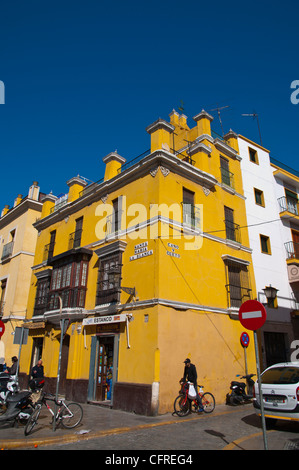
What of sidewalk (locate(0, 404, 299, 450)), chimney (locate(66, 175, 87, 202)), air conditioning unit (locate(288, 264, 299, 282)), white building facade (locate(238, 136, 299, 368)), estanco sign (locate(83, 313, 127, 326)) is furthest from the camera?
chimney (locate(66, 175, 87, 202))

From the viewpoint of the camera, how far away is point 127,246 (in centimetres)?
1430

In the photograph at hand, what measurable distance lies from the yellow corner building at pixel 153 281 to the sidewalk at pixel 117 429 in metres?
0.85

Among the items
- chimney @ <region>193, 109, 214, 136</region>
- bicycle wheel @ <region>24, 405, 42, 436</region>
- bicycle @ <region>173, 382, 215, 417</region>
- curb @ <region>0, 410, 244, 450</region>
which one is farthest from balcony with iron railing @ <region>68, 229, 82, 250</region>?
curb @ <region>0, 410, 244, 450</region>

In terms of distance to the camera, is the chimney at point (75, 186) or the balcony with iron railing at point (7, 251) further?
the balcony with iron railing at point (7, 251)

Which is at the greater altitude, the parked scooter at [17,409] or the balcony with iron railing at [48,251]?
the balcony with iron railing at [48,251]

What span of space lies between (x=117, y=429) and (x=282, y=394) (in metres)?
4.44

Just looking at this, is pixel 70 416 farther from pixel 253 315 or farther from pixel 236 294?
pixel 236 294

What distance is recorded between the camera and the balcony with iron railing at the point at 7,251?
2480cm

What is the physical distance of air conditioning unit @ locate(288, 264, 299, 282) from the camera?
1836 cm

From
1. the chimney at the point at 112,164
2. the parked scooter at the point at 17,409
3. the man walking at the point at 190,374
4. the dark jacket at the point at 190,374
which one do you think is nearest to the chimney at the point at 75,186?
the chimney at the point at 112,164

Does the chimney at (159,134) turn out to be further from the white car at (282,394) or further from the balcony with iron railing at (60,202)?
the white car at (282,394)

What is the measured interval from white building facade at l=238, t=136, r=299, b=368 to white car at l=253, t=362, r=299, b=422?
714cm

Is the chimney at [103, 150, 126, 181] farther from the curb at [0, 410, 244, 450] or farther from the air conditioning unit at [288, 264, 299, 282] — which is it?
the curb at [0, 410, 244, 450]

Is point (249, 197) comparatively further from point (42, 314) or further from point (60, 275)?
point (42, 314)
